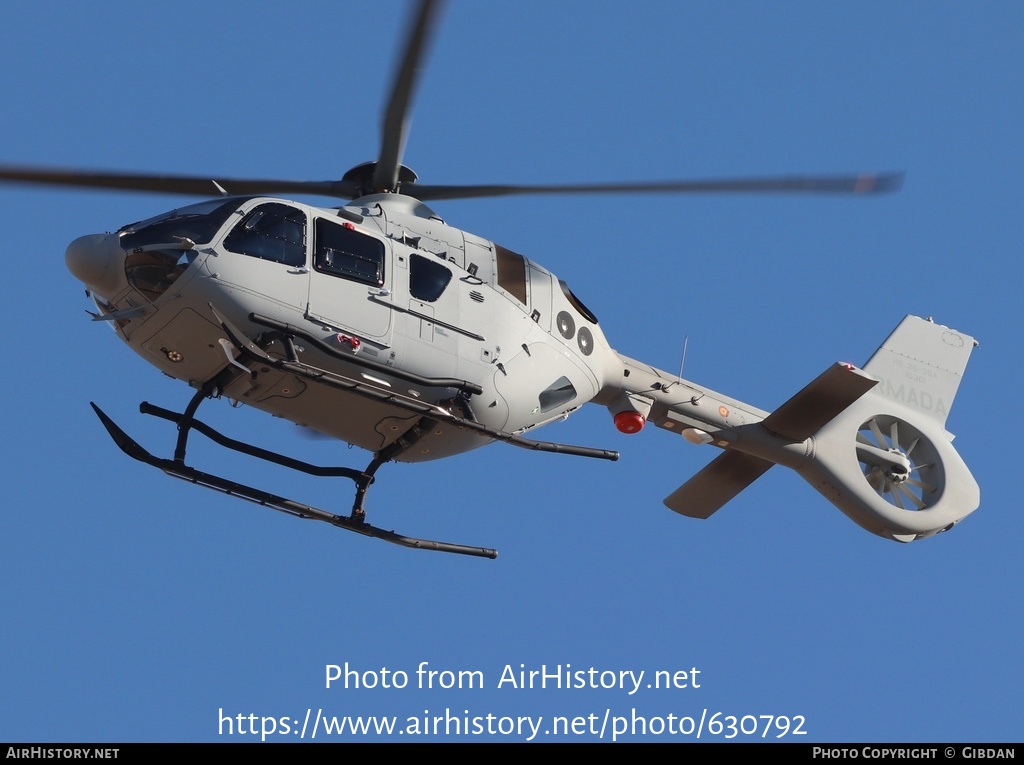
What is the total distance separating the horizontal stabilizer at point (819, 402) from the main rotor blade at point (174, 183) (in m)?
5.01

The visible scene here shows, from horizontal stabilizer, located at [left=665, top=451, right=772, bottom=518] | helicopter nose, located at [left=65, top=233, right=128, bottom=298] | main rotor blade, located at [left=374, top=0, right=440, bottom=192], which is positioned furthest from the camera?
horizontal stabilizer, located at [left=665, top=451, right=772, bottom=518]

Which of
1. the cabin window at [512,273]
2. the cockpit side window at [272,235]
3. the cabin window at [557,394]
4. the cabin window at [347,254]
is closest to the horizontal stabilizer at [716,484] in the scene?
the cabin window at [557,394]

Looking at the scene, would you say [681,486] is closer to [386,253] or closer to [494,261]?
[494,261]

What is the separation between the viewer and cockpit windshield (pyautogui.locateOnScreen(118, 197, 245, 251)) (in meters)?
12.6

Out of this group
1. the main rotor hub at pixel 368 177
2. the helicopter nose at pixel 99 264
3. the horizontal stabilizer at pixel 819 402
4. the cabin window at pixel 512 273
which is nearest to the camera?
the helicopter nose at pixel 99 264

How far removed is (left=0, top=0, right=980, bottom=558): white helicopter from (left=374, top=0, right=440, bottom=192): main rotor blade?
0.02 meters

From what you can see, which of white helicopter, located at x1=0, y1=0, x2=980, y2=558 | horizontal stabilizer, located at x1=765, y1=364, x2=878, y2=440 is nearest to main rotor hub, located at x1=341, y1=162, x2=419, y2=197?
white helicopter, located at x1=0, y1=0, x2=980, y2=558

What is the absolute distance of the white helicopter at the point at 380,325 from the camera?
1262cm

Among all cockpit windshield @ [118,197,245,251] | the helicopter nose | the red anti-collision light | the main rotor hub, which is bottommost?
the helicopter nose

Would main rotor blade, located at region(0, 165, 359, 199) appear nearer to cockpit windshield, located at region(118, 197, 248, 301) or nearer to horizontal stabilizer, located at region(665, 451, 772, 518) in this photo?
cockpit windshield, located at region(118, 197, 248, 301)

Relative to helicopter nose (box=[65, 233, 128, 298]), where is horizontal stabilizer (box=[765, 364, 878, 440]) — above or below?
above

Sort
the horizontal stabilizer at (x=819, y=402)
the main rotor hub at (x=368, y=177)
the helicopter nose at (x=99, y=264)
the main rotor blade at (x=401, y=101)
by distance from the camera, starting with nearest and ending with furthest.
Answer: the main rotor blade at (x=401, y=101) < the helicopter nose at (x=99, y=264) < the main rotor hub at (x=368, y=177) < the horizontal stabilizer at (x=819, y=402)

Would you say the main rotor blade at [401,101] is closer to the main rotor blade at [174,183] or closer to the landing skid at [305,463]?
the main rotor blade at [174,183]

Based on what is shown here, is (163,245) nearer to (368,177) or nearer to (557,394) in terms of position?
(368,177)
